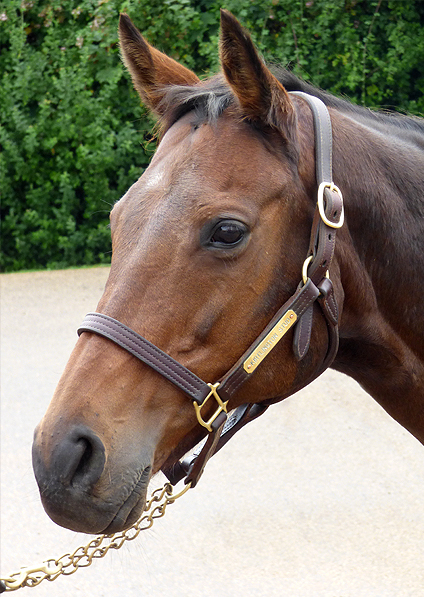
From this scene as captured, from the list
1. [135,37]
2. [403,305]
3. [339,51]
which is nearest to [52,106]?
[339,51]

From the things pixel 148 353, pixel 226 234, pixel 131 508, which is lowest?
pixel 131 508

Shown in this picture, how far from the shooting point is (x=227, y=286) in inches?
64.5

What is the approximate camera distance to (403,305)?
1946 millimetres

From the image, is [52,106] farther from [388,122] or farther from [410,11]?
[388,122]

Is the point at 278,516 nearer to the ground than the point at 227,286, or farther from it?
nearer to the ground

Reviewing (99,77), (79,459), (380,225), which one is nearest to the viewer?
(79,459)

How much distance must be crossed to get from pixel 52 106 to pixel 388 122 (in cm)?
656

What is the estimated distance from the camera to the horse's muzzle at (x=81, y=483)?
1.48m

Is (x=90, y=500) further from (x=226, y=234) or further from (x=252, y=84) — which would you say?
(x=252, y=84)

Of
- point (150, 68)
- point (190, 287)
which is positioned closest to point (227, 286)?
point (190, 287)

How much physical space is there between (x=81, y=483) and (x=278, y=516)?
92.8 inches

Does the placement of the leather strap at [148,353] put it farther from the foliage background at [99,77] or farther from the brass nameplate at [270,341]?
the foliage background at [99,77]

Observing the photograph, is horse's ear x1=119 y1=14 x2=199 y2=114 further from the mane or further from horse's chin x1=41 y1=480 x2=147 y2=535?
horse's chin x1=41 y1=480 x2=147 y2=535

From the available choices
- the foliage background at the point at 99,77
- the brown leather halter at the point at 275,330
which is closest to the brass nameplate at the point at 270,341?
the brown leather halter at the point at 275,330
